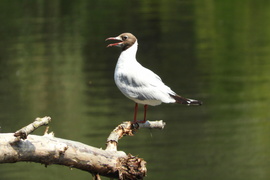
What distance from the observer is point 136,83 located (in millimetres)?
5945

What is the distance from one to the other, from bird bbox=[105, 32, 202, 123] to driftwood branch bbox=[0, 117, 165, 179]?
636 millimetres

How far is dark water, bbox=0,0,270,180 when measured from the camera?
1501 cm

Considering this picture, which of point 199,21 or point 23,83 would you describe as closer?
point 23,83

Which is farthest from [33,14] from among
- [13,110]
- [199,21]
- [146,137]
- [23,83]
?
[146,137]

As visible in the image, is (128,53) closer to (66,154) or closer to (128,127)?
(128,127)

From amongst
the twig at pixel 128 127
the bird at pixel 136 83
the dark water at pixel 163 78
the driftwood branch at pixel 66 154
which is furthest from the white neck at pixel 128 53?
the dark water at pixel 163 78

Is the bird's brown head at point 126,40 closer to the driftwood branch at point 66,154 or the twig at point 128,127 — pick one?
the twig at point 128,127

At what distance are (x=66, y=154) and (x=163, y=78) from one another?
52.8 ft

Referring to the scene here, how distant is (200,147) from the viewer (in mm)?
15328

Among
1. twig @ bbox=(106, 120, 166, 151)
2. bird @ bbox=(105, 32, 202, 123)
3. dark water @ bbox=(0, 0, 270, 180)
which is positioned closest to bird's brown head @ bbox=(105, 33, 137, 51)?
bird @ bbox=(105, 32, 202, 123)

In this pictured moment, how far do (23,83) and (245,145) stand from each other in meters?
8.38

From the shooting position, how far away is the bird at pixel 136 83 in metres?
5.86

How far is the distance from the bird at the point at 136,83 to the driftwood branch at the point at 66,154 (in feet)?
2.09

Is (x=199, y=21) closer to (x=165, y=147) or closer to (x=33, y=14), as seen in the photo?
(x=33, y=14)
